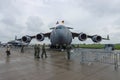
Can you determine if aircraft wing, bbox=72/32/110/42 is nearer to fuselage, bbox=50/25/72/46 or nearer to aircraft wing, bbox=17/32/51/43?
aircraft wing, bbox=17/32/51/43

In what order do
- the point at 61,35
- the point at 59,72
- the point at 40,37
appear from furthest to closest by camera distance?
the point at 40,37
the point at 61,35
the point at 59,72

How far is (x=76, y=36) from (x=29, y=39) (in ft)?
30.2

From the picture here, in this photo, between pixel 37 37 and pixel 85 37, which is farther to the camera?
pixel 37 37

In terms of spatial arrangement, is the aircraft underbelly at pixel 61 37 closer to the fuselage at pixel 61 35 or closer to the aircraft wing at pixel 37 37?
the fuselage at pixel 61 35

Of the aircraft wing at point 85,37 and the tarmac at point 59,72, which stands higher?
the aircraft wing at point 85,37

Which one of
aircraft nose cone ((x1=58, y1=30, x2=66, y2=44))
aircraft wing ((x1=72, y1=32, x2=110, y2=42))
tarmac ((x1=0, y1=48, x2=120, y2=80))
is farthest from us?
aircraft wing ((x1=72, y1=32, x2=110, y2=42))

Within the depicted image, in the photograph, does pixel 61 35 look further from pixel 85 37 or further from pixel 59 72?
pixel 59 72

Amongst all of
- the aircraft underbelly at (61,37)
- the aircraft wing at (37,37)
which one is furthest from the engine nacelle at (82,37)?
the aircraft wing at (37,37)

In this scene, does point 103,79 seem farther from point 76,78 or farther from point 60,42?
point 60,42

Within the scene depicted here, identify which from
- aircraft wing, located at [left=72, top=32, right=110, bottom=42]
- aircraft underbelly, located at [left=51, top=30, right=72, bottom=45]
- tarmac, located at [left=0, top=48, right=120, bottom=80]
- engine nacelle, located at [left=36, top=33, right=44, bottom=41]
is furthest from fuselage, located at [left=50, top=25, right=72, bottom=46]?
tarmac, located at [left=0, top=48, right=120, bottom=80]

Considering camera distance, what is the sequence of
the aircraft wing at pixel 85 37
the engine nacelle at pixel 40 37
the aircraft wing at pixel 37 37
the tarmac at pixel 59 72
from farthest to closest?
1. the aircraft wing at pixel 85 37
2. the aircraft wing at pixel 37 37
3. the engine nacelle at pixel 40 37
4. the tarmac at pixel 59 72

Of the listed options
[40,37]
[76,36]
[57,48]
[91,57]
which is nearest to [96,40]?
[76,36]

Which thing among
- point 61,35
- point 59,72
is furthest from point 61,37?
point 59,72

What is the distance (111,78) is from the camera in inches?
329
